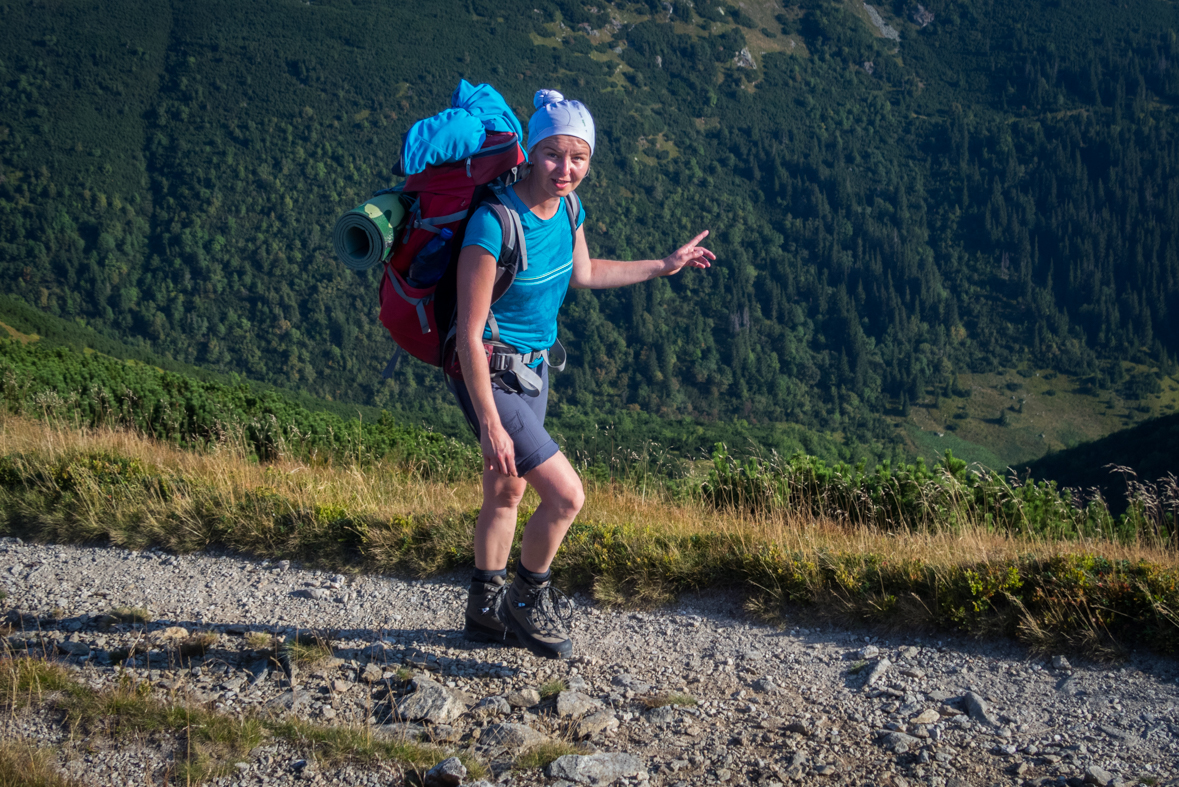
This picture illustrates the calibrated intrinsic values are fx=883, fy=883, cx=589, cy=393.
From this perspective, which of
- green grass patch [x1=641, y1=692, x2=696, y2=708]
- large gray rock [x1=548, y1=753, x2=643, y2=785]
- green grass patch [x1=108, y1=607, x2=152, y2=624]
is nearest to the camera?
large gray rock [x1=548, y1=753, x2=643, y2=785]

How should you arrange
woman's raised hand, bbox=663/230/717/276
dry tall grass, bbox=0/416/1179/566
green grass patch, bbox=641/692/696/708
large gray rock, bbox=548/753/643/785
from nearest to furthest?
1. large gray rock, bbox=548/753/643/785
2. green grass patch, bbox=641/692/696/708
3. woman's raised hand, bbox=663/230/717/276
4. dry tall grass, bbox=0/416/1179/566

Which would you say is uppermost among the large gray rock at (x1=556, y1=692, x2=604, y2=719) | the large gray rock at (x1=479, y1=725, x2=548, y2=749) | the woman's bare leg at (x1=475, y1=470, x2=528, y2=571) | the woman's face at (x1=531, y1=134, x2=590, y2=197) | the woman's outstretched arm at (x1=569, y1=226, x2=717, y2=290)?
the woman's face at (x1=531, y1=134, x2=590, y2=197)

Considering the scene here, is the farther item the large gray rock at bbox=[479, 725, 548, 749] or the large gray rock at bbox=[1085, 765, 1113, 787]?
the large gray rock at bbox=[479, 725, 548, 749]

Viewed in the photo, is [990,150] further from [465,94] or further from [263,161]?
[465,94]

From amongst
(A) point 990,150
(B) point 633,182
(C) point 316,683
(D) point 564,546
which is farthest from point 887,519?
(A) point 990,150

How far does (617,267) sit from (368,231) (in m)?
1.14

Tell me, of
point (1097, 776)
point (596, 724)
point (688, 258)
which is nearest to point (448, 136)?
point (688, 258)

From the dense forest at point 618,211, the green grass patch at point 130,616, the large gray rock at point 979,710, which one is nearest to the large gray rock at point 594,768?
the large gray rock at point 979,710

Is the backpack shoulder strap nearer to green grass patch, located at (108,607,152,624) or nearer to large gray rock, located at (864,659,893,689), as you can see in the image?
large gray rock, located at (864,659,893,689)

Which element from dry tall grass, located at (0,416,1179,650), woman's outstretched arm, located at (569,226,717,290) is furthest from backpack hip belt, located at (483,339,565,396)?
dry tall grass, located at (0,416,1179,650)

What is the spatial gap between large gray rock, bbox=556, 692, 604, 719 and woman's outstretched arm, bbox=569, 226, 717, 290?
156 cm

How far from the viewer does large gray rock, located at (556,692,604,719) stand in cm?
311

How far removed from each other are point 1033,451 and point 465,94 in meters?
140

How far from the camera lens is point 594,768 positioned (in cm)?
273
